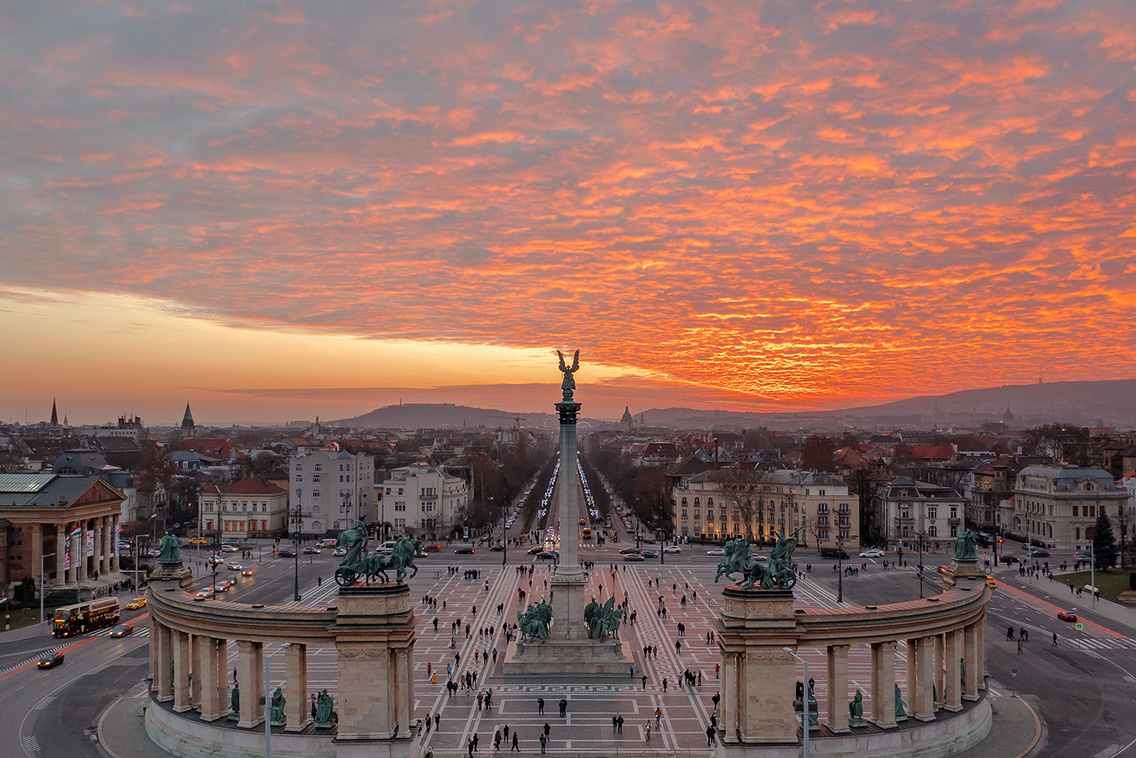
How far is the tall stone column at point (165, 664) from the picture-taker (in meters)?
41.0

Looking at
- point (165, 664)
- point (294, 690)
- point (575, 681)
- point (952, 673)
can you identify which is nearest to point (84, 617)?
point (165, 664)

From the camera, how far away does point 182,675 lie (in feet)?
130

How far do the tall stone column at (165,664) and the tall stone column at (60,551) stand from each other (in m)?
47.2

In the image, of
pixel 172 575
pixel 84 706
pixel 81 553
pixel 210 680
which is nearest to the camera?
pixel 210 680

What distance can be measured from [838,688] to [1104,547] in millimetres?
73841

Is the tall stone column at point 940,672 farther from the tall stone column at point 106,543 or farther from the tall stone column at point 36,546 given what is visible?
the tall stone column at point 106,543

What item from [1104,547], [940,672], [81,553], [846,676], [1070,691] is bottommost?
[1070,691]

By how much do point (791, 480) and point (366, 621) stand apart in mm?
89057

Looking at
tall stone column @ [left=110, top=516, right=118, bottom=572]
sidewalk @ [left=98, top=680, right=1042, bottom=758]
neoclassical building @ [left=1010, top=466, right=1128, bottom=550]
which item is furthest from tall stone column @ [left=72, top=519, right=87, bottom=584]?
neoclassical building @ [left=1010, top=466, right=1128, bottom=550]

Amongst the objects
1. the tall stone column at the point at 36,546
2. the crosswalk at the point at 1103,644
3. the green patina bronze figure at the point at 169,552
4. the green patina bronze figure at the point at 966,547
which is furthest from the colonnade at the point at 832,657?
the tall stone column at the point at 36,546

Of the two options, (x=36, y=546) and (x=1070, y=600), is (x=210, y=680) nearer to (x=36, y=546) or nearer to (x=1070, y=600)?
(x=36, y=546)

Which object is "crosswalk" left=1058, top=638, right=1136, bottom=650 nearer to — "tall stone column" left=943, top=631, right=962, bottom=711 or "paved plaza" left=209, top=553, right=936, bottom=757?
"paved plaza" left=209, top=553, right=936, bottom=757

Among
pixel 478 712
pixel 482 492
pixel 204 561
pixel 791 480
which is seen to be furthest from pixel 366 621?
pixel 482 492

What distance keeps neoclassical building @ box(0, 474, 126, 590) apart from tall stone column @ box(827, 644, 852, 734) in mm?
72912
